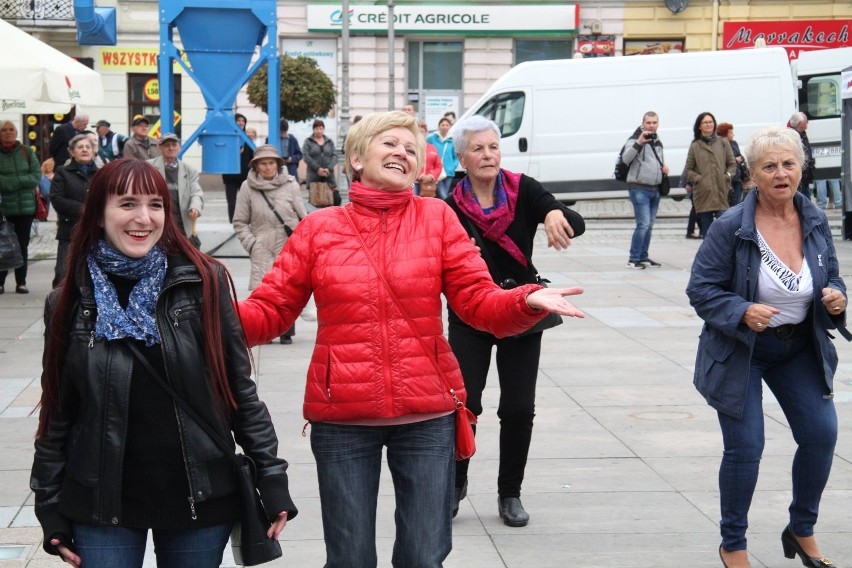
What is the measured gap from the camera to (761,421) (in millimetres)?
4828

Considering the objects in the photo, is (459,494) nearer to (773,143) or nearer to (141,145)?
(773,143)

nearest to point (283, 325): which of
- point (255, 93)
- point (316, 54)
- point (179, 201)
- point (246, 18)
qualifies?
point (179, 201)

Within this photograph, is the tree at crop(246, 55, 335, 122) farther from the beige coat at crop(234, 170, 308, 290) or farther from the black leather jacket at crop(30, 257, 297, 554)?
the black leather jacket at crop(30, 257, 297, 554)

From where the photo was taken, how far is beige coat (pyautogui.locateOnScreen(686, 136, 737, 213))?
52.0ft

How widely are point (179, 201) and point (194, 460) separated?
29.9ft

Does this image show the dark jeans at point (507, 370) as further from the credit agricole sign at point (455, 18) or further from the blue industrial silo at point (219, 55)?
the credit agricole sign at point (455, 18)

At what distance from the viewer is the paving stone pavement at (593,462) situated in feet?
17.2

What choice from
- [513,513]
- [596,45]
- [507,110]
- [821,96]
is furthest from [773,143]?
[596,45]

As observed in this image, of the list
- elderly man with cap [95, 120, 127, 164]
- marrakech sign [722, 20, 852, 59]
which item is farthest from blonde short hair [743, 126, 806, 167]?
marrakech sign [722, 20, 852, 59]

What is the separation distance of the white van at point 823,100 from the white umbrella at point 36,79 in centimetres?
1363

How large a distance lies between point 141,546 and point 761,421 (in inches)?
98.8

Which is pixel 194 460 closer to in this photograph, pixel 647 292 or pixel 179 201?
pixel 179 201

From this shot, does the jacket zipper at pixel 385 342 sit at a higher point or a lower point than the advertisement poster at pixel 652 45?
lower

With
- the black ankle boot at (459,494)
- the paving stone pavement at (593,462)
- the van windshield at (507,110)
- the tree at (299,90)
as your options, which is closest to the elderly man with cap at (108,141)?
the van windshield at (507,110)
